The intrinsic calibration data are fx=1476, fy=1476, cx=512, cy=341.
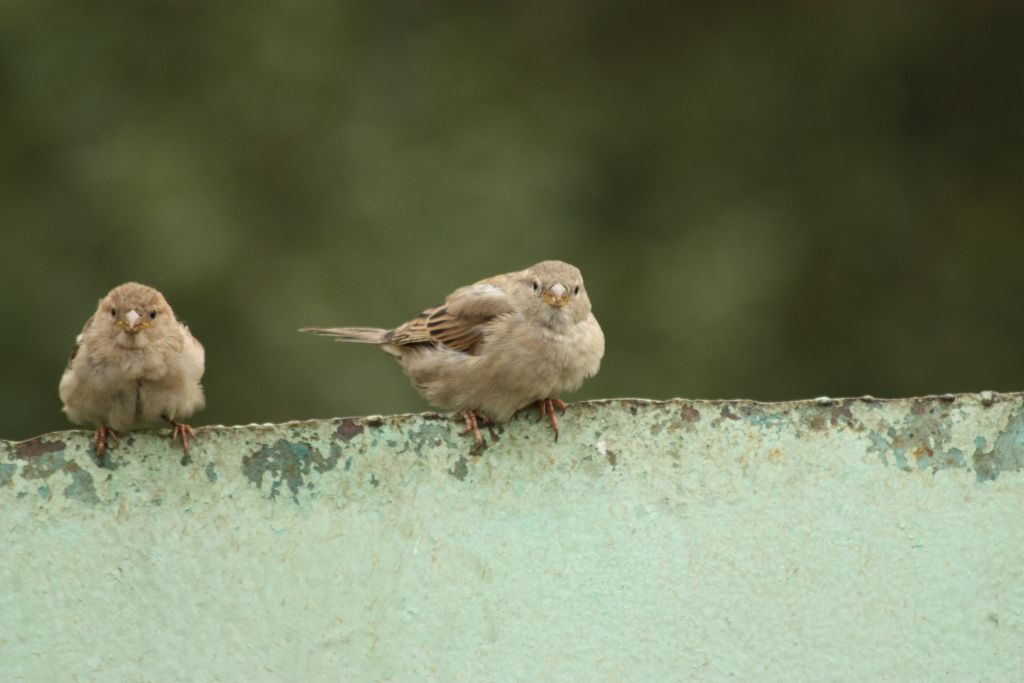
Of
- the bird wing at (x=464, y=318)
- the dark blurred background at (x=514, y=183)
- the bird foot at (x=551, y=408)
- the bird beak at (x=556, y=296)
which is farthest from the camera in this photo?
the dark blurred background at (x=514, y=183)

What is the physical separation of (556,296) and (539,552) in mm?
1541

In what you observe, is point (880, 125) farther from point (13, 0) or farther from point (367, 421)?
point (367, 421)

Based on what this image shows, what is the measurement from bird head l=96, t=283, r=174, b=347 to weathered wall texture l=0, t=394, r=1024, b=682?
50.8 inches

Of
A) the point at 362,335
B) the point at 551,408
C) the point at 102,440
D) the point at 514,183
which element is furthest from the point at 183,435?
the point at 514,183

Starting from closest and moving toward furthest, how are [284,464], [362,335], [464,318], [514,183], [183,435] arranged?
[284,464] < [183,435] < [464,318] < [362,335] < [514,183]

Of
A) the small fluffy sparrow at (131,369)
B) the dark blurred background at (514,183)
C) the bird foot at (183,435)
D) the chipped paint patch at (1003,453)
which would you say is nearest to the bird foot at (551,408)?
the bird foot at (183,435)

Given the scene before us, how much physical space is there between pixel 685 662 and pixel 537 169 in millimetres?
5725

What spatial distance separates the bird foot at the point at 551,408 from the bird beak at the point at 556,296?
49 cm

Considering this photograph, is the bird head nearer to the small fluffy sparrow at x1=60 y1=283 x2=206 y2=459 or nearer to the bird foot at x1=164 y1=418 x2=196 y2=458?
the small fluffy sparrow at x1=60 y1=283 x2=206 y2=459

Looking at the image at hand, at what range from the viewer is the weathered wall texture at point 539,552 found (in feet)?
10.1

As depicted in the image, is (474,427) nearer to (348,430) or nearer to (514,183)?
(348,430)

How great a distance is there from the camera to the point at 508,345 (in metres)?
4.55

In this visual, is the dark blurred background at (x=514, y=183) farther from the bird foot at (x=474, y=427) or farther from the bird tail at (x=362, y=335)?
the bird foot at (x=474, y=427)

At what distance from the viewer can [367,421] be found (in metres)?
3.34
